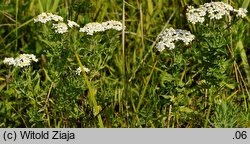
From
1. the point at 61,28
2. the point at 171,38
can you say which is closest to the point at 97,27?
the point at 61,28

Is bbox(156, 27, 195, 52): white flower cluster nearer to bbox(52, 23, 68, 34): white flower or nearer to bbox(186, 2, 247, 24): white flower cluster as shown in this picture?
bbox(186, 2, 247, 24): white flower cluster

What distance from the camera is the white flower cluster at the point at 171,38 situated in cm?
348

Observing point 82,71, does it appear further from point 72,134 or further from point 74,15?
point 74,15

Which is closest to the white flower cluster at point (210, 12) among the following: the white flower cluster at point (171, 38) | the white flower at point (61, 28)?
the white flower cluster at point (171, 38)

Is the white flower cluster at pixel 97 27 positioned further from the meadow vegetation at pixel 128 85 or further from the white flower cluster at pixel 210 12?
the white flower cluster at pixel 210 12

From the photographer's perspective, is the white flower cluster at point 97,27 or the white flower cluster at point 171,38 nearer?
the white flower cluster at point 171,38

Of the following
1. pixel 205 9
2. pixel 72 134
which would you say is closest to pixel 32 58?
pixel 72 134

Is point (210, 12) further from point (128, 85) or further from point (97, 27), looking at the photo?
point (128, 85)

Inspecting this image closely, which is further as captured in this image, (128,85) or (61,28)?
(128,85)

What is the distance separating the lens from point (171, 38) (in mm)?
3545

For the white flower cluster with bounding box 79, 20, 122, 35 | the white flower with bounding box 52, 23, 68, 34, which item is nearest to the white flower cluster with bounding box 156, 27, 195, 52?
the white flower cluster with bounding box 79, 20, 122, 35

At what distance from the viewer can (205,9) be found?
11.8ft

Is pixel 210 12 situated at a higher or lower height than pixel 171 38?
higher

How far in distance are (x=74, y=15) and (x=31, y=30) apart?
40cm
